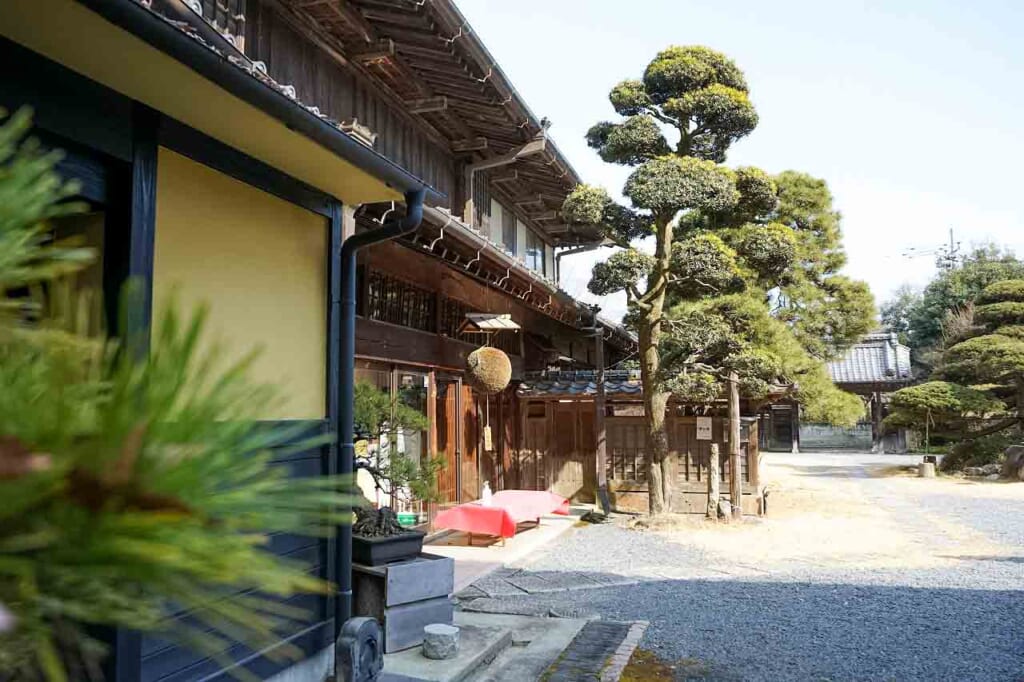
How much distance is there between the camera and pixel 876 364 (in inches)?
A: 1164

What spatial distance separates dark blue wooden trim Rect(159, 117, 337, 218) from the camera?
290cm

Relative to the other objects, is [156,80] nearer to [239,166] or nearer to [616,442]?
[239,166]

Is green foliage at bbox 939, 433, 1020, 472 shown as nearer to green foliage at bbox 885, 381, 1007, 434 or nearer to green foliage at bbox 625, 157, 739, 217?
green foliage at bbox 885, 381, 1007, 434

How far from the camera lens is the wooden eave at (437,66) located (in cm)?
664

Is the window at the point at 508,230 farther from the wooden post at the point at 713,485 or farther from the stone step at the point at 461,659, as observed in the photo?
the stone step at the point at 461,659

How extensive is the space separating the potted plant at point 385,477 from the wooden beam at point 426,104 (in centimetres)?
453

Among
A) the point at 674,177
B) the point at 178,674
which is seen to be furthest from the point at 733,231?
the point at 178,674

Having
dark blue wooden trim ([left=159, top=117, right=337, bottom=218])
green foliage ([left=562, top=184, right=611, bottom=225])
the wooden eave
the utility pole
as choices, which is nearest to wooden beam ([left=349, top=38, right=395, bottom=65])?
the wooden eave

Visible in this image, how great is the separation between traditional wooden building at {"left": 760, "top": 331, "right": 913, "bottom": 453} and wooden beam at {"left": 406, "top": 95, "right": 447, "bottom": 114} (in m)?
21.9

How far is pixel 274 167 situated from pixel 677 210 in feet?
25.6

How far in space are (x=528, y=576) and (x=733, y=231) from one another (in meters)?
6.26

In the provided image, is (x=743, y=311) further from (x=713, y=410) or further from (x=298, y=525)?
(x=298, y=525)

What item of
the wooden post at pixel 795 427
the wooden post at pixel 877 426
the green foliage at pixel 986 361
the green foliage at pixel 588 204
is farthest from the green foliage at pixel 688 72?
the wooden post at pixel 877 426

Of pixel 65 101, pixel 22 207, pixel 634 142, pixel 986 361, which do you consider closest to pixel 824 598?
pixel 634 142
